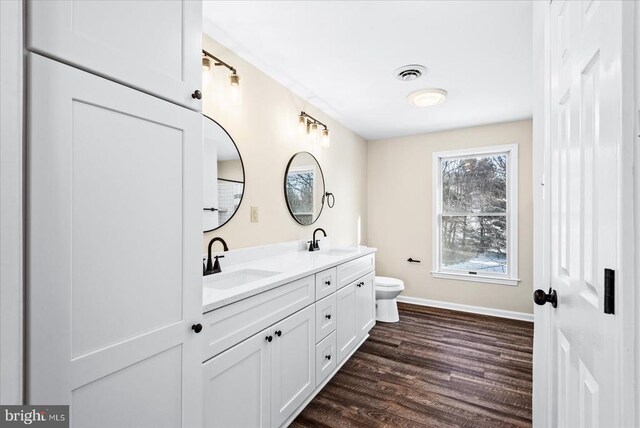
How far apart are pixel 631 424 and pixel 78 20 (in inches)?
57.3

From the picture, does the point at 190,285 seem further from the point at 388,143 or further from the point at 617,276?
the point at 388,143

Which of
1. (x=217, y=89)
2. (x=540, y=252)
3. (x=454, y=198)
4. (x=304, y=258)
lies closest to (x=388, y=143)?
(x=454, y=198)

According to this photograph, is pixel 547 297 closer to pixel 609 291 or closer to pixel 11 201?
pixel 609 291

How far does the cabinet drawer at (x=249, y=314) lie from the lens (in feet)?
4.01

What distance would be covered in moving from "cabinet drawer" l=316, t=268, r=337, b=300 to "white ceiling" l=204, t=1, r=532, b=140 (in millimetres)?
1545

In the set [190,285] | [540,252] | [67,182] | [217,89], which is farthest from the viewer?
[217,89]

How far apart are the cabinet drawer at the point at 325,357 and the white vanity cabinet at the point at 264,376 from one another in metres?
0.07

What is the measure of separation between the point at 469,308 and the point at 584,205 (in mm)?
3412

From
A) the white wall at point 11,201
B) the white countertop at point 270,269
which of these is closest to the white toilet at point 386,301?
the white countertop at point 270,269

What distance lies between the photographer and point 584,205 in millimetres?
780

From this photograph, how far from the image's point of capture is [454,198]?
3.90m

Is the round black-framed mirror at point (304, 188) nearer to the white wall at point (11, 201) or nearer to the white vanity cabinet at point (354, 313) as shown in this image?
the white vanity cabinet at point (354, 313)

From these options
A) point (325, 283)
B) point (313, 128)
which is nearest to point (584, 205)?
point (325, 283)

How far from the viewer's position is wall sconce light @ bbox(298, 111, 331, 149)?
9.29ft
